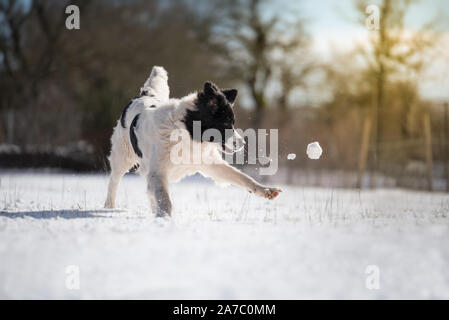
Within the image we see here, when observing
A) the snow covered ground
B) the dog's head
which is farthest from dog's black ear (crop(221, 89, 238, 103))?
the snow covered ground

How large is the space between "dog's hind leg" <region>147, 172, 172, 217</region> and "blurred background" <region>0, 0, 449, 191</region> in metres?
9.26

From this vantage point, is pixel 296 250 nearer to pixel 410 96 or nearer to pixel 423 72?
pixel 423 72

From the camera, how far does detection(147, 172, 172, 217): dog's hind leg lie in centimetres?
532

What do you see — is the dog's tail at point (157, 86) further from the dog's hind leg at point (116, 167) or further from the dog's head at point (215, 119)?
the dog's head at point (215, 119)

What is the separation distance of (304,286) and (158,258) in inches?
40.6

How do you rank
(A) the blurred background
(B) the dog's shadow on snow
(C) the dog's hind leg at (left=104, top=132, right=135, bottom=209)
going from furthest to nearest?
(A) the blurred background → (C) the dog's hind leg at (left=104, top=132, right=135, bottom=209) → (B) the dog's shadow on snow

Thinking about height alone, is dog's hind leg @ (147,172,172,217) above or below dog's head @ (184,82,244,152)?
below

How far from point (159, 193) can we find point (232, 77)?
771 inches

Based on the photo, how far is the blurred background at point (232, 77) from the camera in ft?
54.7

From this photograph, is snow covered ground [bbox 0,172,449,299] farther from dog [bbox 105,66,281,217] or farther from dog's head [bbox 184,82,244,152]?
dog's head [bbox 184,82,244,152]

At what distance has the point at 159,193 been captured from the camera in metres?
5.38

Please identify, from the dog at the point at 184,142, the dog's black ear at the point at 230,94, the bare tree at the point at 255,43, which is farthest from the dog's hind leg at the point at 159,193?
the bare tree at the point at 255,43

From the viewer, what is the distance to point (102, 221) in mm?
4945
